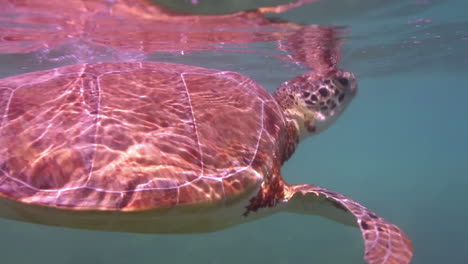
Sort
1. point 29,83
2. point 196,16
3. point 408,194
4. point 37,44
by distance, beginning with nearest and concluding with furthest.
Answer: point 29,83 < point 196,16 < point 37,44 < point 408,194

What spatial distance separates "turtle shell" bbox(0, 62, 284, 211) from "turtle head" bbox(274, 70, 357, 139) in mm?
1369

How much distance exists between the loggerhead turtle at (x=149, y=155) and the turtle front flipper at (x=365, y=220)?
1 centimetres

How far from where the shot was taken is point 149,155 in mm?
2906

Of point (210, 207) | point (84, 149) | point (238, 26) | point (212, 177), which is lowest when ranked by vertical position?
point (210, 207)

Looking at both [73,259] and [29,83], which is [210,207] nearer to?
[29,83]

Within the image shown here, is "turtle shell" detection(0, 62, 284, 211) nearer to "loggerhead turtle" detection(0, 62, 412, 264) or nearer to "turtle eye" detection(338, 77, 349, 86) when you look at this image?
"loggerhead turtle" detection(0, 62, 412, 264)

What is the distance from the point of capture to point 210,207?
2979 millimetres

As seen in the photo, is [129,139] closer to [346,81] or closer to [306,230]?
[346,81]

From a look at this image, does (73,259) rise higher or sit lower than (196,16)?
lower

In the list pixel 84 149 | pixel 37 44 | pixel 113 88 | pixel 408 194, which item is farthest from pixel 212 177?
pixel 408 194

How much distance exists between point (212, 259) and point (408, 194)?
21224 millimetres

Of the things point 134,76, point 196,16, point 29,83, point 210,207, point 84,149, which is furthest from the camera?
point 196,16

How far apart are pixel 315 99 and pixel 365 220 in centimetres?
233

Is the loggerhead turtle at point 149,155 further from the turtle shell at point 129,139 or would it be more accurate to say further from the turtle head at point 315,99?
the turtle head at point 315,99
